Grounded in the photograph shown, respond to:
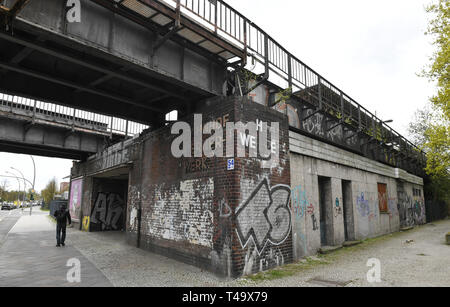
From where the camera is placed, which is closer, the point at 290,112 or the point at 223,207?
the point at 223,207

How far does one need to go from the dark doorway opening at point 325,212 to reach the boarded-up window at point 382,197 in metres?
6.32

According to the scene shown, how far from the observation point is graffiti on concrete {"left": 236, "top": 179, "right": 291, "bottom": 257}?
282 inches

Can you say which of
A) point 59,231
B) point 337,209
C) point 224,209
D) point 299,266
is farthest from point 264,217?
point 59,231

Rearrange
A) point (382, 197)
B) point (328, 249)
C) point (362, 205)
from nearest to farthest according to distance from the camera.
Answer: point (328, 249), point (362, 205), point (382, 197)

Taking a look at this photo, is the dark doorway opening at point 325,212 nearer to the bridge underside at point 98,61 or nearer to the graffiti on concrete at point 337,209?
the graffiti on concrete at point 337,209

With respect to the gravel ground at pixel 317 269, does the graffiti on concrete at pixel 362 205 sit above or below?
above

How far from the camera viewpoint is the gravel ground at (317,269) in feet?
20.9

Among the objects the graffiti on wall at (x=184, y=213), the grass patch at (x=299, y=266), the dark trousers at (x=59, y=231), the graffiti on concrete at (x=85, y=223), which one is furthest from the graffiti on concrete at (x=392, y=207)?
the graffiti on concrete at (x=85, y=223)

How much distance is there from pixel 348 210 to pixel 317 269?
6.25 metres

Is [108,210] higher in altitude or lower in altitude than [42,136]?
lower

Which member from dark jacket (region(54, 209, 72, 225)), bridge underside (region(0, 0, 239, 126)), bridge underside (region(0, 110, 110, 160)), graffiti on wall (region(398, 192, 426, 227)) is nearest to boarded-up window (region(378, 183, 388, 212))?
graffiti on wall (region(398, 192, 426, 227))

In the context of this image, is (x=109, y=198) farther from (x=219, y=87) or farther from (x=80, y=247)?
(x=219, y=87)

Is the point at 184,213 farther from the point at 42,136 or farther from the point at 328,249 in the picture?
the point at 42,136

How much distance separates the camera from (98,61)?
720cm
